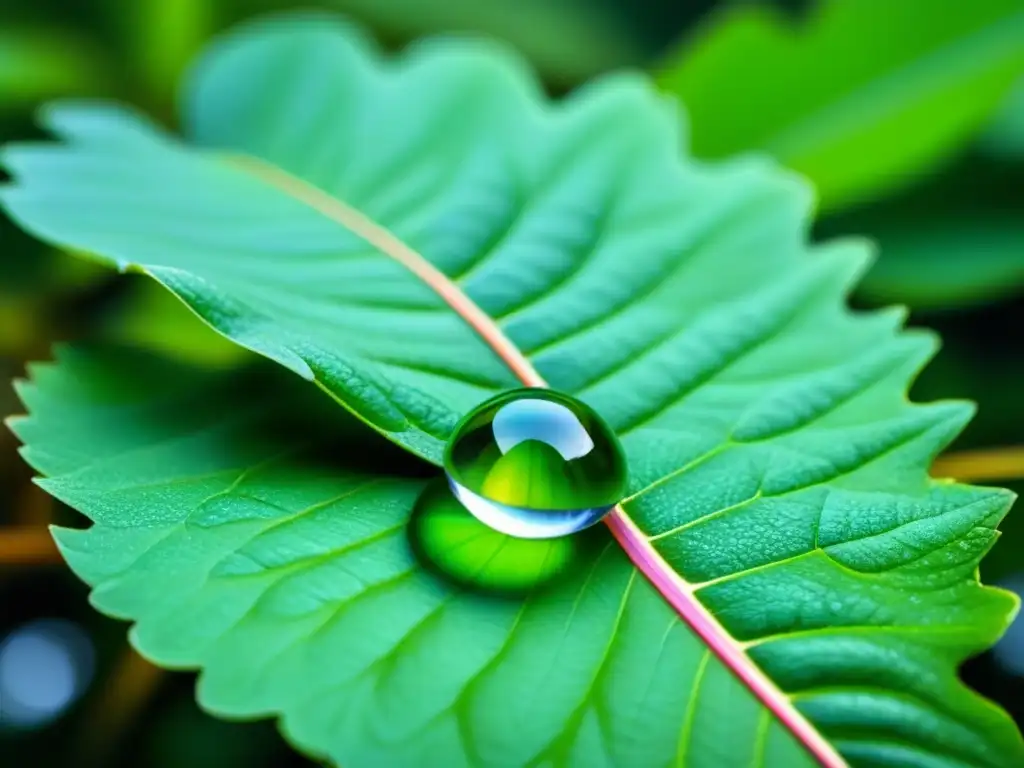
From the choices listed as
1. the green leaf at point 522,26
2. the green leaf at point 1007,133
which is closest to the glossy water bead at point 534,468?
the green leaf at point 1007,133

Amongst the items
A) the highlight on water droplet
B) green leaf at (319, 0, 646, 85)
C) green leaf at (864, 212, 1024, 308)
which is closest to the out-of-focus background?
green leaf at (864, 212, 1024, 308)

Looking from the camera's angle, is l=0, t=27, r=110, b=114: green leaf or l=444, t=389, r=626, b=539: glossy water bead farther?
l=0, t=27, r=110, b=114: green leaf

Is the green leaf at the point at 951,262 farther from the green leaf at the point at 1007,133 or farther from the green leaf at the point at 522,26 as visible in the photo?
the green leaf at the point at 522,26

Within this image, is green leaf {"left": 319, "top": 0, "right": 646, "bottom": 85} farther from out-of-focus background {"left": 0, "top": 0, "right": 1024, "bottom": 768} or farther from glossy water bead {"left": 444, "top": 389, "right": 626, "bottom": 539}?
glossy water bead {"left": 444, "top": 389, "right": 626, "bottom": 539}

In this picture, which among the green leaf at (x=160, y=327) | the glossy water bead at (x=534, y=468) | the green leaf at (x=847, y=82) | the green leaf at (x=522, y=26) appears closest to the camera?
the glossy water bead at (x=534, y=468)

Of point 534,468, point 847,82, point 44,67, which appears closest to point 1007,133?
point 847,82

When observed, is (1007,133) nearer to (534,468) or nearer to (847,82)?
(847,82)

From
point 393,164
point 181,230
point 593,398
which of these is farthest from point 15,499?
point 593,398
